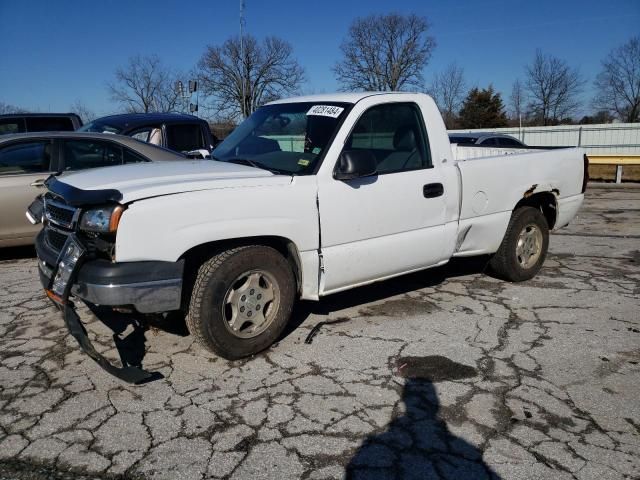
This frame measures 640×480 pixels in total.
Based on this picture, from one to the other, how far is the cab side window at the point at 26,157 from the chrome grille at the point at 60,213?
3.11 m

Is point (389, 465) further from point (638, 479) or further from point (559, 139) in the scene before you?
point (559, 139)

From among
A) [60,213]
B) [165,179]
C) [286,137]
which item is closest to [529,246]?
[286,137]

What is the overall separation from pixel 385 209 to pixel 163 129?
241 inches

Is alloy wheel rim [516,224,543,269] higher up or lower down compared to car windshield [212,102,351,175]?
lower down

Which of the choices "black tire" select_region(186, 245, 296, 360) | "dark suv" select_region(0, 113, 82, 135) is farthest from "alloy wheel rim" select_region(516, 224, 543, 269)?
"dark suv" select_region(0, 113, 82, 135)

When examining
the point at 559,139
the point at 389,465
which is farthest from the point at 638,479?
the point at 559,139

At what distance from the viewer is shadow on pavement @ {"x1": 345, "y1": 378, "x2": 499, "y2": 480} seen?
2.78 meters

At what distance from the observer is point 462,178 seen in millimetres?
4988

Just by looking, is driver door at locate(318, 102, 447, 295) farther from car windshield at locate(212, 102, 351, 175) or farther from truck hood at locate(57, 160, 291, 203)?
truck hood at locate(57, 160, 291, 203)

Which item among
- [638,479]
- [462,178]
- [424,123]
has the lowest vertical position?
[638,479]

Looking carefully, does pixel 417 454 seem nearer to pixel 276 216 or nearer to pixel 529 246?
pixel 276 216

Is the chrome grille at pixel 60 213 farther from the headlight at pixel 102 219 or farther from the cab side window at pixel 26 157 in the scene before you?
the cab side window at pixel 26 157

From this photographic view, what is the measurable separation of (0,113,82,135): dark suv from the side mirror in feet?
24.9

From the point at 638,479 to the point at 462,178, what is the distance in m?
2.83
